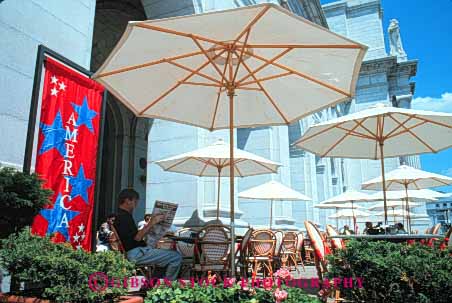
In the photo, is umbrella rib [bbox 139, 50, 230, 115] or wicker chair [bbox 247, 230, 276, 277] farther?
wicker chair [bbox 247, 230, 276, 277]

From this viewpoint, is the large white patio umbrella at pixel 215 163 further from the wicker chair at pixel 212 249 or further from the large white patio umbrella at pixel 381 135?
the wicker chair at pixel 212 249

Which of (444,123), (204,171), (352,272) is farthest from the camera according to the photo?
(204,171)

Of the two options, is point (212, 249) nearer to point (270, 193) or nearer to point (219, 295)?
point (219, 295)

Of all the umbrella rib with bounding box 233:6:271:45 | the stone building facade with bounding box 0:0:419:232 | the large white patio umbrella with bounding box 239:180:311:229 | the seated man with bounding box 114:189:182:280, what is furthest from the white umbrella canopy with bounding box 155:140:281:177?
the umbrella rib with bounding box 233:6:271:45

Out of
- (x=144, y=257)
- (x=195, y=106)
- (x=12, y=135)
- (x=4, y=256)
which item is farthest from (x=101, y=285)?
(x=195, y=106)

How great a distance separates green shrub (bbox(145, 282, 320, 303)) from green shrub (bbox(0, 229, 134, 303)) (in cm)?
43

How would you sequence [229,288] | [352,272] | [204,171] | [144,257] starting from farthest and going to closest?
[204,171], [144,257], [352,272], [229,288]

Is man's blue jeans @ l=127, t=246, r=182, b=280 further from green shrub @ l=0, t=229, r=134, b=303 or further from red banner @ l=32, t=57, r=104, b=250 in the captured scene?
green shrub @ l=0, t=229, r=134, b=303

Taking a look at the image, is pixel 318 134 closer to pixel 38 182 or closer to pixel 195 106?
pixel 195 106

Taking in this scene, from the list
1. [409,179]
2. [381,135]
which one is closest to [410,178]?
[409,179]

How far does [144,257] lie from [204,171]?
4.02 m

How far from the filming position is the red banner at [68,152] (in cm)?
471

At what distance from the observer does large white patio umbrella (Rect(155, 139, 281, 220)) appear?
7719mm

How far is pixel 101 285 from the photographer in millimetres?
3182
